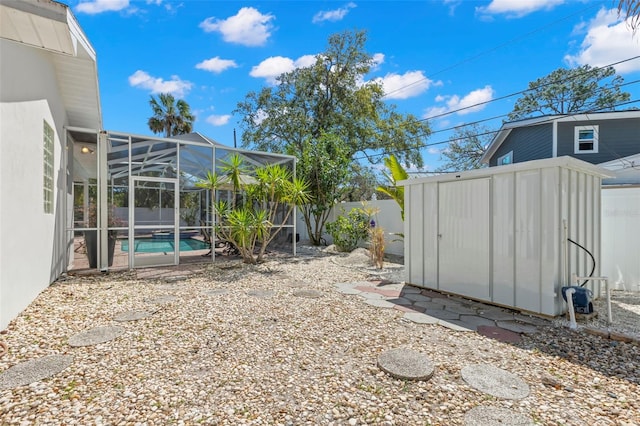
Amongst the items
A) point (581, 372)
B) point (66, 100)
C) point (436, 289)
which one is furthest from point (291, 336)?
point (66, 100)

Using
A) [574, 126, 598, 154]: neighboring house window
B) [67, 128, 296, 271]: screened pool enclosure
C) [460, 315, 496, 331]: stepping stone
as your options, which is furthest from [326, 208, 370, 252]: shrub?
[574, 126, 598, 154]: neighboring house window

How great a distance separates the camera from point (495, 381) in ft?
8.57

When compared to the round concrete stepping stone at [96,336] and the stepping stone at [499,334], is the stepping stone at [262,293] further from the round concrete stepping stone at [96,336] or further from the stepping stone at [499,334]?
the stepping stone at [499,334]

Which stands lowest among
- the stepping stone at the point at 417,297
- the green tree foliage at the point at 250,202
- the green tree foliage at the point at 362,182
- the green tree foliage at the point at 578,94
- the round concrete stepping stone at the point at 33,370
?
the stepping stone at the point at 417,297

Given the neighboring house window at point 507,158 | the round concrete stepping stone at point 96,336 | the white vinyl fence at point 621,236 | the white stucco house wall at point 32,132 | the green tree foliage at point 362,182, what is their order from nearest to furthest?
1. the round concrete stepping stone at point 96,336
2. the white stucco house wall at point 32,132
3. the white vinyl fence at point 621,236
4. the neighboring house window at point 507,158
5. the green tree foliage at point 362,182

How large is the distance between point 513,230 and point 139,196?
28.1 feet

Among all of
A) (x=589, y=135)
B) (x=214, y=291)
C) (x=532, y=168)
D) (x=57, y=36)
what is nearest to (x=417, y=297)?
(x=532, y=168)

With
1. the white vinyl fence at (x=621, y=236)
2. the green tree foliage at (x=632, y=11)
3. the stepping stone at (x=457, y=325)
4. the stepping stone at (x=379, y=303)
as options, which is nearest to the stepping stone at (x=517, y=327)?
the stepping stone at (x=457, y=325)

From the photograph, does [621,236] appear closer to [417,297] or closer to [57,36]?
[417,297]

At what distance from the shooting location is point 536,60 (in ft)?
44.1

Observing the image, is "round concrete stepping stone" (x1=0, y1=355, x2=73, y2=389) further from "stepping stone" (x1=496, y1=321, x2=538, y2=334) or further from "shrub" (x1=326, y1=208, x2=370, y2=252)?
"shrub" (x1=326, y1=208, x2=370, y2=252)

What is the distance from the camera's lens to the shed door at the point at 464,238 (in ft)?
15.8

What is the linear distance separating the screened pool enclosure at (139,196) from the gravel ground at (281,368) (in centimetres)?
280

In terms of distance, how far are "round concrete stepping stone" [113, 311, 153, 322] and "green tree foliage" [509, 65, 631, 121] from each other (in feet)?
75.8
